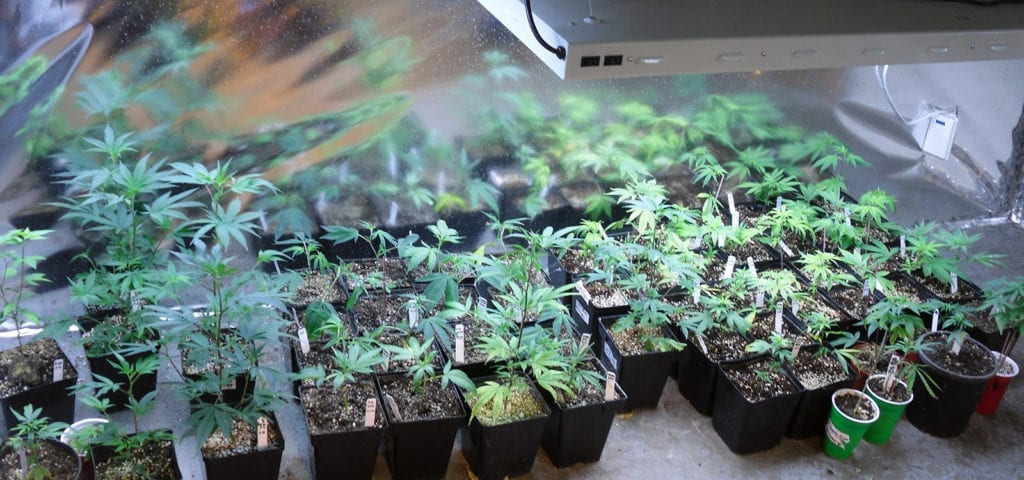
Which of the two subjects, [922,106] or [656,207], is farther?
[922,106]

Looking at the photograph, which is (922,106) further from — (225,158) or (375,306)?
(225,158)

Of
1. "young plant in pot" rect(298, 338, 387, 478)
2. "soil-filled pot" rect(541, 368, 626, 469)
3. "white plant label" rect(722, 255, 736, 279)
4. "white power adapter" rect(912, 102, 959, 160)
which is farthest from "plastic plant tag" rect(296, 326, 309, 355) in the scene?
"white power adapter" rect(912, 102, 959, 160)

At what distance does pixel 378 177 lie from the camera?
393cm

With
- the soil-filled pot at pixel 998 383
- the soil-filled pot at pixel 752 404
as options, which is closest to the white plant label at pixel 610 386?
the soil-filled pot at pixel 752 404

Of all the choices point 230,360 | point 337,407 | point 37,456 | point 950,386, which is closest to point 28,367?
point 37,456

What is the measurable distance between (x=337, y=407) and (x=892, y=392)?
2.06 metres

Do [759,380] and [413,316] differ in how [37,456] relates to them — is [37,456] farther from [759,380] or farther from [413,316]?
[759,380]

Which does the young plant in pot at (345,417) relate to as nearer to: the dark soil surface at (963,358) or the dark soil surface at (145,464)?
the dark soil surface at (145,464)

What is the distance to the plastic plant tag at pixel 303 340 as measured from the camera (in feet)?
10.7

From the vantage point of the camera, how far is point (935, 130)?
192 inches

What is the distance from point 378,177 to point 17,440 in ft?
5.85

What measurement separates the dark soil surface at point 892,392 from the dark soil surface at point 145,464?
8.21 feet

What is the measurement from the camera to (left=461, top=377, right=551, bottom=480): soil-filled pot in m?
3.08

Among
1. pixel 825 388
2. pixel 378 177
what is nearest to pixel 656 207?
pixel 825 388
